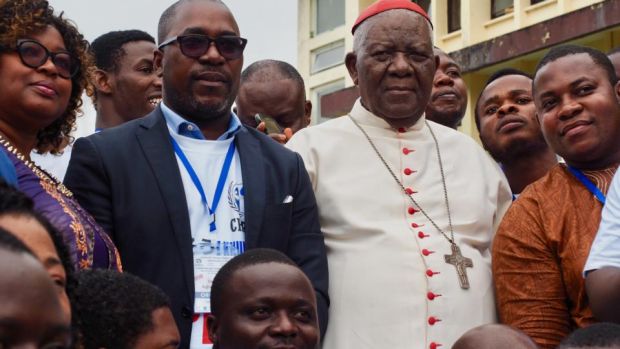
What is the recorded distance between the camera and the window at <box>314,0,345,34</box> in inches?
1072

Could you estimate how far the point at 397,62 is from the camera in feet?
18.7

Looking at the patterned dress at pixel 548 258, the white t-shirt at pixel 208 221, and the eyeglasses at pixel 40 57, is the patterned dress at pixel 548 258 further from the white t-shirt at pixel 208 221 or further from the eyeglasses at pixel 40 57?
the eyeglasses at pixel 40 57

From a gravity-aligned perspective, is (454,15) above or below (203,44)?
above

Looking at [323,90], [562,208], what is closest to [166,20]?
[562,208]

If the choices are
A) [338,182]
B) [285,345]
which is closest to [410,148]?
[338,182]

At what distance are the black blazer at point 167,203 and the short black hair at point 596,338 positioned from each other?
1176mm

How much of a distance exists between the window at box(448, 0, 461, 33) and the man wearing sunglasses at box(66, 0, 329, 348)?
1868 centimetres

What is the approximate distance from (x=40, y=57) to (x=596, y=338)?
2338 millimetres

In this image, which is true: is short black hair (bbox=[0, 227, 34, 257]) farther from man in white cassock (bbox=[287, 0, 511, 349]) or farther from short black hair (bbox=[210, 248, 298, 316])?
man in white cassock (bbox=[287, 0, 511, 349])

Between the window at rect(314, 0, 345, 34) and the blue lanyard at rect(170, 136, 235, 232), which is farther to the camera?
the window at rect(314, 0, 345, 34)

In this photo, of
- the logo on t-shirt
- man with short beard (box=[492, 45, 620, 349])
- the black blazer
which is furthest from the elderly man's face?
the logo on t-shirt

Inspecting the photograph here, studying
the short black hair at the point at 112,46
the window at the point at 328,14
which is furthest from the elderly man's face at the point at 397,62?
the window at the point at 328,14

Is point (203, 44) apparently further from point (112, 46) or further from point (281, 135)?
point (112, 46)

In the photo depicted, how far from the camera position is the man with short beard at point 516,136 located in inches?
259
